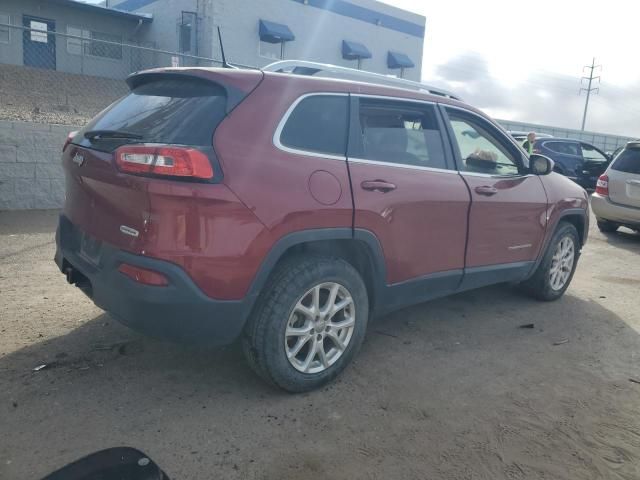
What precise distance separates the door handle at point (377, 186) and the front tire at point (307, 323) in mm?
480

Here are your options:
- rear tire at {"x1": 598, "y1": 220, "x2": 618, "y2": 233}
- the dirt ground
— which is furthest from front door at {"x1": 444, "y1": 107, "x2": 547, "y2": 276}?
rear tire at {"x1": 598, "y1": 220, "x2": 618, "y2": 233}

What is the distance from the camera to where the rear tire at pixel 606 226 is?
30.9 ft

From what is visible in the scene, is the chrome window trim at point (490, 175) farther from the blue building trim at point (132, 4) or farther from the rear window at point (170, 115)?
the blue building trim at point (132, 4)

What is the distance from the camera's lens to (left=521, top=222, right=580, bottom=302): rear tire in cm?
502

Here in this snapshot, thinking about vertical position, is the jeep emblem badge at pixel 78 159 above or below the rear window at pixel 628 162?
below

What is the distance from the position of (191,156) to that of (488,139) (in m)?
2.80

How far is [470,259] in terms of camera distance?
4.09 meters

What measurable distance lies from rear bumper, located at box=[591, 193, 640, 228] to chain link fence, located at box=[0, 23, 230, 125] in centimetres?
663

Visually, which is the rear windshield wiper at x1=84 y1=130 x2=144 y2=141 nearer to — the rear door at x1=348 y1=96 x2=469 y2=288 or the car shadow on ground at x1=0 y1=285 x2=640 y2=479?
the rear door at x1=348 y1=96 x2=469 y2=288

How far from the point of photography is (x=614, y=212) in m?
8.77

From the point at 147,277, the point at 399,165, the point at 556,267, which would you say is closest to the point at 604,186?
the point at 556,267

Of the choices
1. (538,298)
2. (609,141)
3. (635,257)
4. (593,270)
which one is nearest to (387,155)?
(538,298)

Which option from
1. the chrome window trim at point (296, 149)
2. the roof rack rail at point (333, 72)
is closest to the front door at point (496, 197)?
the roof rack rail at point (333, 72)

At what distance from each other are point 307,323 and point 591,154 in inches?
605
